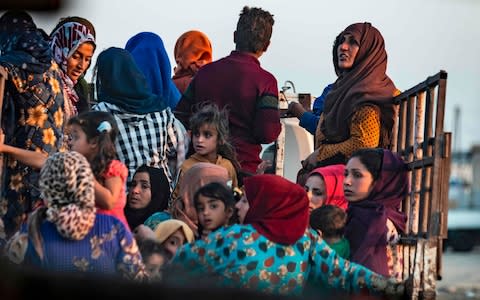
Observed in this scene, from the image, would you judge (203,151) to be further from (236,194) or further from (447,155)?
(447,155)

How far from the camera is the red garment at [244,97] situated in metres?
4.89

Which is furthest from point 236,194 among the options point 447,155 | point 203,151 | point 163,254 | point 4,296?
point 4,296

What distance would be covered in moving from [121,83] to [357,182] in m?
1.21

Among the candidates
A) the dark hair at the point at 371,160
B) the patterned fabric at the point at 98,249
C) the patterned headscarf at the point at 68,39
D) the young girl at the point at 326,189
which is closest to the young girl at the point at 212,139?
the young girl at the point at 326,189

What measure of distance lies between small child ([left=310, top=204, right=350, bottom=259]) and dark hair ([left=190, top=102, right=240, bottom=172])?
2.01ft

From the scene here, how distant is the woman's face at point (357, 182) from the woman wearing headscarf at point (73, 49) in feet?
4.65

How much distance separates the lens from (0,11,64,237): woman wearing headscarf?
3918mm

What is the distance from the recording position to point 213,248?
3301 mm

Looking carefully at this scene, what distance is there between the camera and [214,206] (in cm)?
366

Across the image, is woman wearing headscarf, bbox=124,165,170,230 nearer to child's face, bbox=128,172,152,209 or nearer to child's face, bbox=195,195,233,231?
child's face, bbox=128,172,152,209

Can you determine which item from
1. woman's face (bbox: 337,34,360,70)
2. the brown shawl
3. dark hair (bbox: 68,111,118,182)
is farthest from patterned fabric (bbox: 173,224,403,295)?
woman's face (bbox: 337,34,360,70)

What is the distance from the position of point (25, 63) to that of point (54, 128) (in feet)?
1.04

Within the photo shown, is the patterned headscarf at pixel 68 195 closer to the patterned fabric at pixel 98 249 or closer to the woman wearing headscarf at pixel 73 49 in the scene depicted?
the patterned fabric at pixel 98 249

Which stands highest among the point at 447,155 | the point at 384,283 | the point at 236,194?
the point at 447,155
